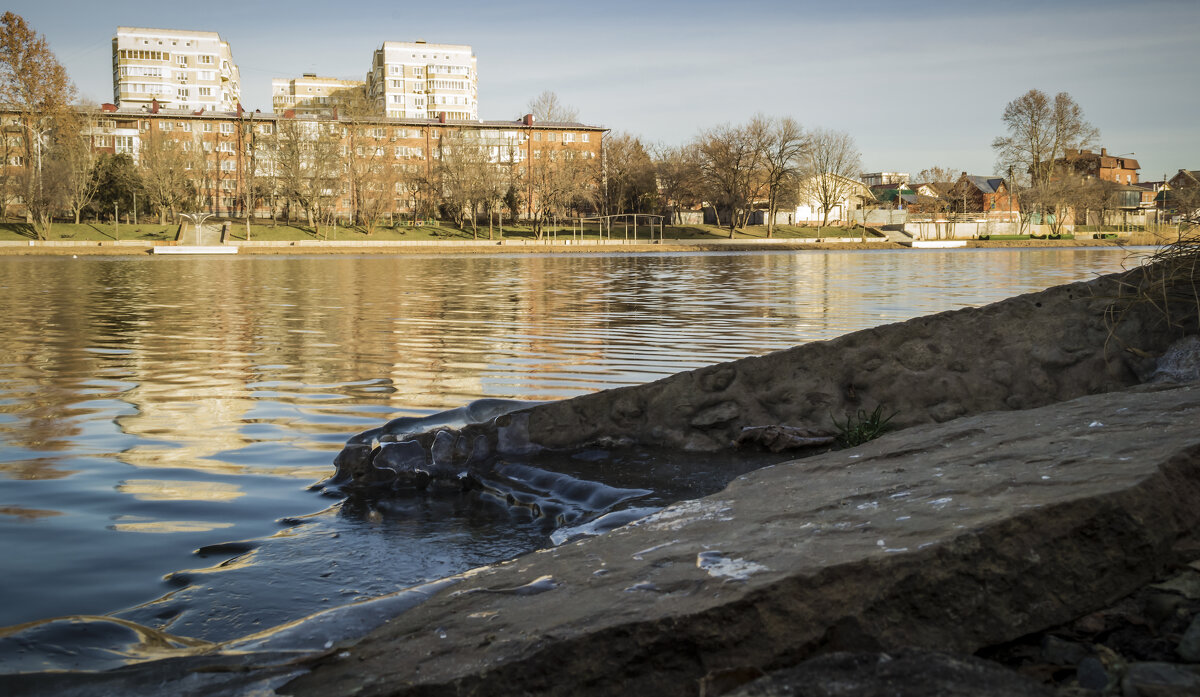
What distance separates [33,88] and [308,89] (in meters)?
87.5

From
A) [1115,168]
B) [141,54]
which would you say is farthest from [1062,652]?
[1115,168]

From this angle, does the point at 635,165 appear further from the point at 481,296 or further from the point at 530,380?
the point at 530,380

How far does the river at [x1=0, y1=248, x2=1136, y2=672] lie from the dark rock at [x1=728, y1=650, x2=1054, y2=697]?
2376 mm

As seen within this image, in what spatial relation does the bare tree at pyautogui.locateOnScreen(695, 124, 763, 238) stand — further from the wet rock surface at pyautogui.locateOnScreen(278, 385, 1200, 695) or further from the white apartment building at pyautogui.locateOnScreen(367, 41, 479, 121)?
the wet rock surface at pyautogui.locateOnScreen(278, 385, 1200, 695)

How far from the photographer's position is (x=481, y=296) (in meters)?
23.5

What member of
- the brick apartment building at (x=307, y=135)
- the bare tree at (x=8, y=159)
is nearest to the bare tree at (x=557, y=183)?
the brick apartment building at (x=307, y=135)

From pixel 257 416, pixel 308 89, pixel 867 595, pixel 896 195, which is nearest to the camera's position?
pixel 867 595

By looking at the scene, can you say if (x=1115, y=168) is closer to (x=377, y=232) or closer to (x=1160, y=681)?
(x=377, y=232)

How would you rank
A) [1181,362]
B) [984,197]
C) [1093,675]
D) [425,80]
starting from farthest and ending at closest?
1. [425,80]
2. [984,197]
3. [1181,362]
4. [1093,675]

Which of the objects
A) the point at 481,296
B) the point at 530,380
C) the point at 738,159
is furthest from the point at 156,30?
the point at 530,380

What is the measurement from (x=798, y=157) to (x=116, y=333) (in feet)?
290

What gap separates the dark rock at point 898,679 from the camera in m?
1.82

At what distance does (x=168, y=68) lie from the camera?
417ft

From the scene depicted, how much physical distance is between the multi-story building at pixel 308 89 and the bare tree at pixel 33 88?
79.8 meters
